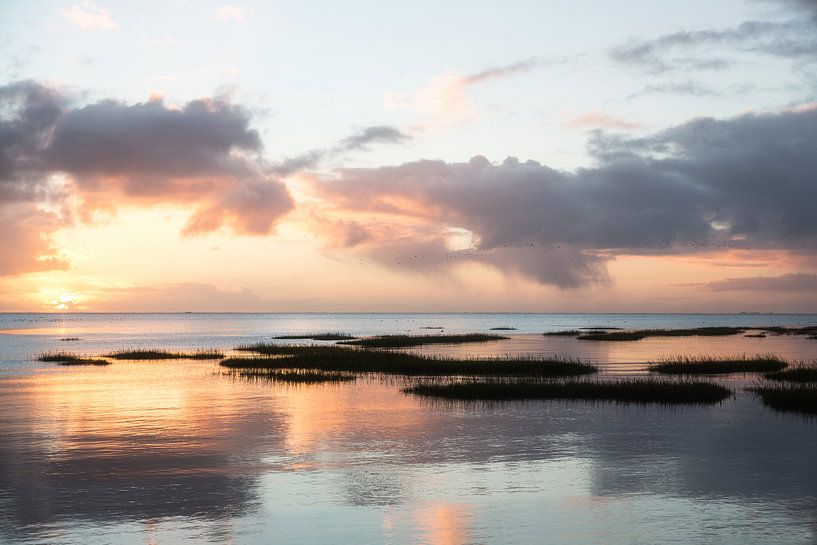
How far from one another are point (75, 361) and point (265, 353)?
18312 mm

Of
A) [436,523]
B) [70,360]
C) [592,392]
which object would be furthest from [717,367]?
[70,360]

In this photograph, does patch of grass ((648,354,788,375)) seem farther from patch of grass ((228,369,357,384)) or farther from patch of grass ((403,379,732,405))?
patch of grass ((228,369,357,384))

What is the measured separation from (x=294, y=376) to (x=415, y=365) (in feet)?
34.0

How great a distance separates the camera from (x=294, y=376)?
53.8m

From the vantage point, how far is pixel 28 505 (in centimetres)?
1936

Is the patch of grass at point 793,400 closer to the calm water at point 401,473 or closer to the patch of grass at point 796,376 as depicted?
the calm water at point 401,473

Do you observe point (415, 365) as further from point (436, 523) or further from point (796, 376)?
point (436, 523)

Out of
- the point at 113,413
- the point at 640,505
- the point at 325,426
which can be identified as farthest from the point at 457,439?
the point at 113,413

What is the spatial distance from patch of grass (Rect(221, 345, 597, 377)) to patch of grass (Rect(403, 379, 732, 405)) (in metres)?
10.4

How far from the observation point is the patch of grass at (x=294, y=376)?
52.3 metres

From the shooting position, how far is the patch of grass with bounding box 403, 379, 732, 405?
40.0 m

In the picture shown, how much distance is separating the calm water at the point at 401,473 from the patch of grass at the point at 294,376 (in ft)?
35.9

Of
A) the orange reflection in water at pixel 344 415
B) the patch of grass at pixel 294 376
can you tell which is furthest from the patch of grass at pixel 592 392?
the patch of grass at pixel 294 376

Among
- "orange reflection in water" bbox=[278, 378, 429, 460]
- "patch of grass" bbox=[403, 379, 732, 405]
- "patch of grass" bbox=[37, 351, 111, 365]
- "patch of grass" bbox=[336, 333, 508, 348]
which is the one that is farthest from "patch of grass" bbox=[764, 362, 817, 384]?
"patch of grass" bbox=[37, 351, 111, 365]
